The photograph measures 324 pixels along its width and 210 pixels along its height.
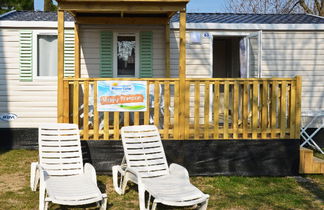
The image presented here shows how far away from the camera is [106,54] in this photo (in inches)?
345

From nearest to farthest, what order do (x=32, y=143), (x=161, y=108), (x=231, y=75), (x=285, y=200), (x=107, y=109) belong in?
(x=285, y=200)
(x=107, y=109)
(x=161, y=108)
(x=32, y=143)
(x=231, y=75)

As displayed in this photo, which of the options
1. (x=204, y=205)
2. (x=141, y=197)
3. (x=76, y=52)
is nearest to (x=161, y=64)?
(x=76, y=52)

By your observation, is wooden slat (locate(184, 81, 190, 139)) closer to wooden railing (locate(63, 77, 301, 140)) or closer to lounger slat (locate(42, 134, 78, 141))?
wooden railing (locate(63, 77, 301, 140))

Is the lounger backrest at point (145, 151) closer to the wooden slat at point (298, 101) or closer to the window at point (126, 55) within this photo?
the wooden slat at point (298, 101)

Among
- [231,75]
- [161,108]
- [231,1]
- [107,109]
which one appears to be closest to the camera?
[107,109]

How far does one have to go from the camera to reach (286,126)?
652cm

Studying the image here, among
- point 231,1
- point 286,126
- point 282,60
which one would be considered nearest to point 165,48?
point 282,60

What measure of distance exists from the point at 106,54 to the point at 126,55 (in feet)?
1.44

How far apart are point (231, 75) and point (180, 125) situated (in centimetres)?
472

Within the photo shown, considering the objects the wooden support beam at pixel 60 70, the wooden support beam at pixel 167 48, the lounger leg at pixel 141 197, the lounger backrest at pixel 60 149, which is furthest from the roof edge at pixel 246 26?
the lounger leg at pixel 141 197

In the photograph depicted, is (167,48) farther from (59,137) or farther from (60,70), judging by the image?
(59,137)

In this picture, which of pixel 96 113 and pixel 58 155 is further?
pixel 96 113

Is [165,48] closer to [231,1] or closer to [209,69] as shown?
[209,69]

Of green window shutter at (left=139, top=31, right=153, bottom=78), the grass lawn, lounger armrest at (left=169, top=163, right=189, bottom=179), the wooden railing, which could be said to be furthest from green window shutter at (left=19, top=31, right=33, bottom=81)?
lounger armrest at (left=169, top=163, right=189, bottom=179)
